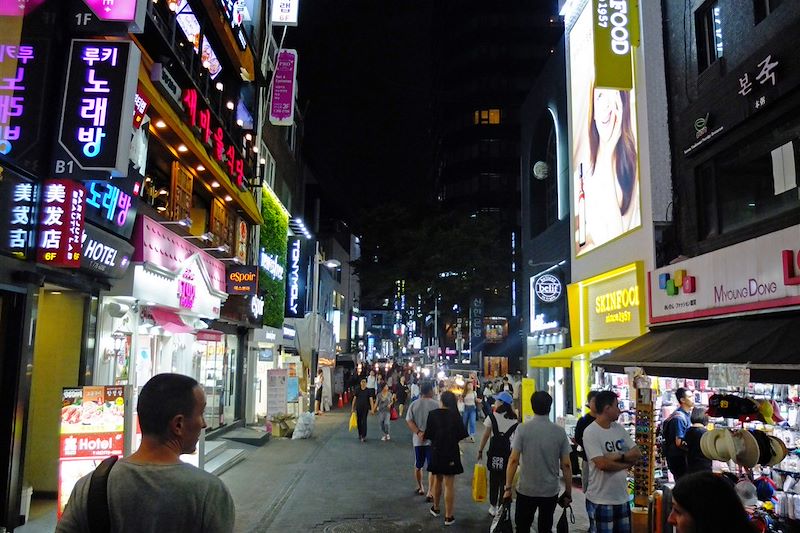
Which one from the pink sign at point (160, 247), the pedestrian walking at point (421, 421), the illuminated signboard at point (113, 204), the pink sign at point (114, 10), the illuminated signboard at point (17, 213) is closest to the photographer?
the illuminated signboard at point (17, 213)

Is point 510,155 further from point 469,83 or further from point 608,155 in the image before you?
point 608,155

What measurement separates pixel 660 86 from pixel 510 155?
199 ft

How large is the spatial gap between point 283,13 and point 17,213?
16949mm

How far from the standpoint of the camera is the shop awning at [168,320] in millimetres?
12328

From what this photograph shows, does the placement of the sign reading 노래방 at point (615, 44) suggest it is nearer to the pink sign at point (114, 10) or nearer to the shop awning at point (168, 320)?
the pink sign at point (114, 10)

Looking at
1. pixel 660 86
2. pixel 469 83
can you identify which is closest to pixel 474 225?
pixel 660 86

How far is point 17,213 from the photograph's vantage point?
7461mm

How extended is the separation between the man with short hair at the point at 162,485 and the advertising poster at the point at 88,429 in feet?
17.4

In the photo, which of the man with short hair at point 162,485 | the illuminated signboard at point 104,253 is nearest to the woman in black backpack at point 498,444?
the illuminated signboard at point 104,253

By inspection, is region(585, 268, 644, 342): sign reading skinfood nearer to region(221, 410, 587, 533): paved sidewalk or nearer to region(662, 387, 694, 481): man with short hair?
region(221, 410, 587, 533): paved sidewalk

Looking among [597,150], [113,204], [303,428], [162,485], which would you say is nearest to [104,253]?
[113,204]

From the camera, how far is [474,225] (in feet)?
128

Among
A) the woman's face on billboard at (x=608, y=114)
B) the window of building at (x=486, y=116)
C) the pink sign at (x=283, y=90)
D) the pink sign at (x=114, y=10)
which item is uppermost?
the window of building at (x=486, y=116)

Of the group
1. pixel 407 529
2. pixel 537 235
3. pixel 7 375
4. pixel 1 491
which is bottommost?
pixel 407 529
